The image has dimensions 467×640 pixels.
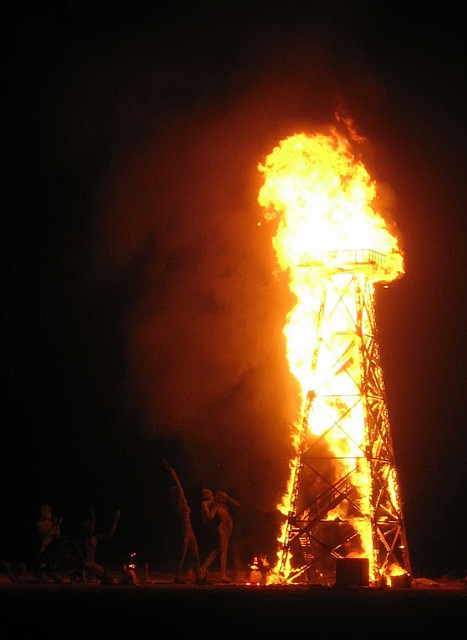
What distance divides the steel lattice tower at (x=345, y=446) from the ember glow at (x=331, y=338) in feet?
0.16

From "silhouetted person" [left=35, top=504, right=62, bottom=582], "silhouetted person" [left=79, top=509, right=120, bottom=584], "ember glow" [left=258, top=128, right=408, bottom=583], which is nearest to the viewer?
"silhouetted person" [left=79, top=509, right=120, bottom=584]

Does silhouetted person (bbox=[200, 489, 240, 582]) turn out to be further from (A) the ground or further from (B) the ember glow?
(A) the ground

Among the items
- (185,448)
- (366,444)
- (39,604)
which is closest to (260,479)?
(185,448)

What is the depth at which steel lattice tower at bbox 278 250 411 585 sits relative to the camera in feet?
203

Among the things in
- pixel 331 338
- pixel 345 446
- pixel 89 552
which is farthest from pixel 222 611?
pixel 331 338

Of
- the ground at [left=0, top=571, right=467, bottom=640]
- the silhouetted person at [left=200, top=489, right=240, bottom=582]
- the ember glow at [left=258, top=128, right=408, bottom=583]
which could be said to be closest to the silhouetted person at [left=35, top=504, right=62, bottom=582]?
the ground at [left=0, top=571, right=467, bottom=640]

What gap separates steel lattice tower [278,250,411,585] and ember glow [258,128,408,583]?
5cm

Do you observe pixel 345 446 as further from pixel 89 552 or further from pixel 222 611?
pixel 222 611

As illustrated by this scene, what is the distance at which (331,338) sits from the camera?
211 ft

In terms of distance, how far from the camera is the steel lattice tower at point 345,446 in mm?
61812

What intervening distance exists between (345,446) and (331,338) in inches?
174

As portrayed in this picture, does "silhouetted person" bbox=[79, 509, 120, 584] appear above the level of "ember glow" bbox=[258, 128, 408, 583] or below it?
below

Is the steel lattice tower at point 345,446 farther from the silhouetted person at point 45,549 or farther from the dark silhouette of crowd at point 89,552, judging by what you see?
the silhouetted person at point 45,549

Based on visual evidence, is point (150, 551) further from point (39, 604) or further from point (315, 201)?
point (39, 604)
